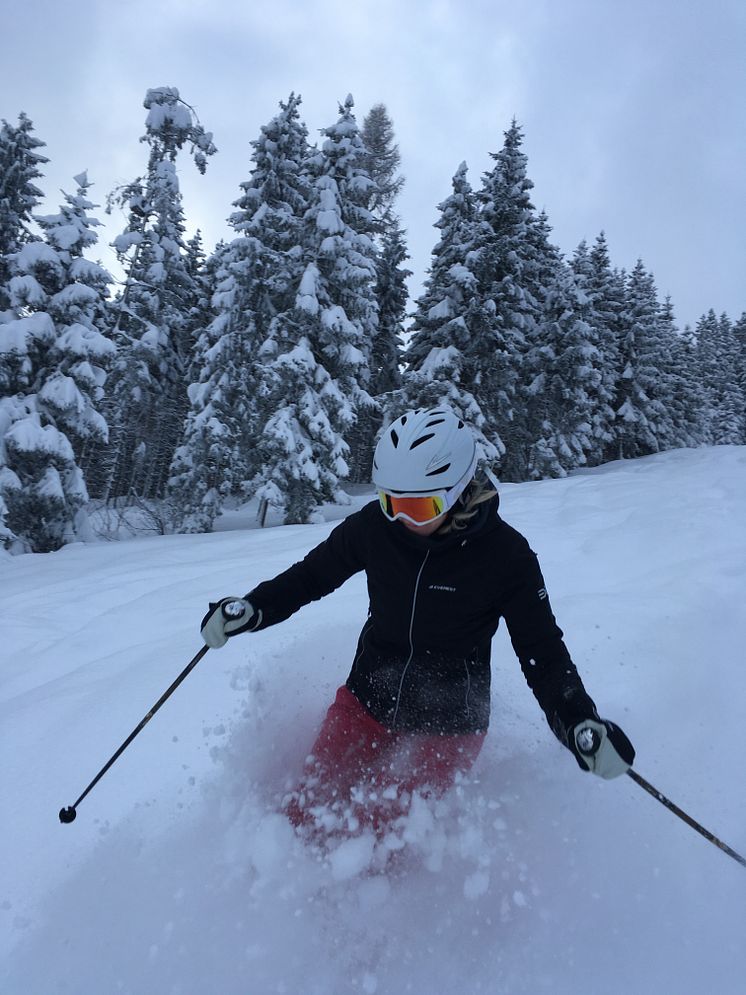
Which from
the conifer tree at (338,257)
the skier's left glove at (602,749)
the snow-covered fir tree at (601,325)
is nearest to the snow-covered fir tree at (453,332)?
the conifer tree at (338,257)

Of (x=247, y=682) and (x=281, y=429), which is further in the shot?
(x=281, y=429)

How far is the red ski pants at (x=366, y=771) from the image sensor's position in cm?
264

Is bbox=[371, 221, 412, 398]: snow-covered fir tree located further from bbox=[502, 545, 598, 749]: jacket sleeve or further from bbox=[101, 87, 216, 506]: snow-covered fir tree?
bbox=[502, 545, 598, 749]: jacket sleeve

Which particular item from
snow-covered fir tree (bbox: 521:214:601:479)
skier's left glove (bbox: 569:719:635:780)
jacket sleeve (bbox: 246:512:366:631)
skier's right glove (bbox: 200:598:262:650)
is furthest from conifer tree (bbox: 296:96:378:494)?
skier's left glove (bbox: 569:719:635:780)

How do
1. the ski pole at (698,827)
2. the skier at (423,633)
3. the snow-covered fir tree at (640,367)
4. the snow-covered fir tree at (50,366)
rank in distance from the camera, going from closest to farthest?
the ski pole at (698,827) < the skier at (423,633) < the snow-covered fir tree at (50,366) < the snow-covered fir tree at (640,367)

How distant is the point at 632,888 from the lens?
2.54m

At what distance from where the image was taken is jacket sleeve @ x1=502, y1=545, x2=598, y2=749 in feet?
7.83

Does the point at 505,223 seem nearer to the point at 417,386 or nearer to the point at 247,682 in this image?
the point at 417,386

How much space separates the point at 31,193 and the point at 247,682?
22.6 m

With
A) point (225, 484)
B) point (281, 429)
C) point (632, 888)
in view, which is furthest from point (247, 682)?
point (225, 484)

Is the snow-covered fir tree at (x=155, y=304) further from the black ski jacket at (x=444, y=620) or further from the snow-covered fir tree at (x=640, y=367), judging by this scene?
the snow-covered fir tree at (x=640, y=367)

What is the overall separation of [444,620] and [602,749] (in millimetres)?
846

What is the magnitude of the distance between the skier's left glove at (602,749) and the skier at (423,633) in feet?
0.27

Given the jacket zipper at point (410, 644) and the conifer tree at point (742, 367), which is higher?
the conifer tree at point (742, 367)
